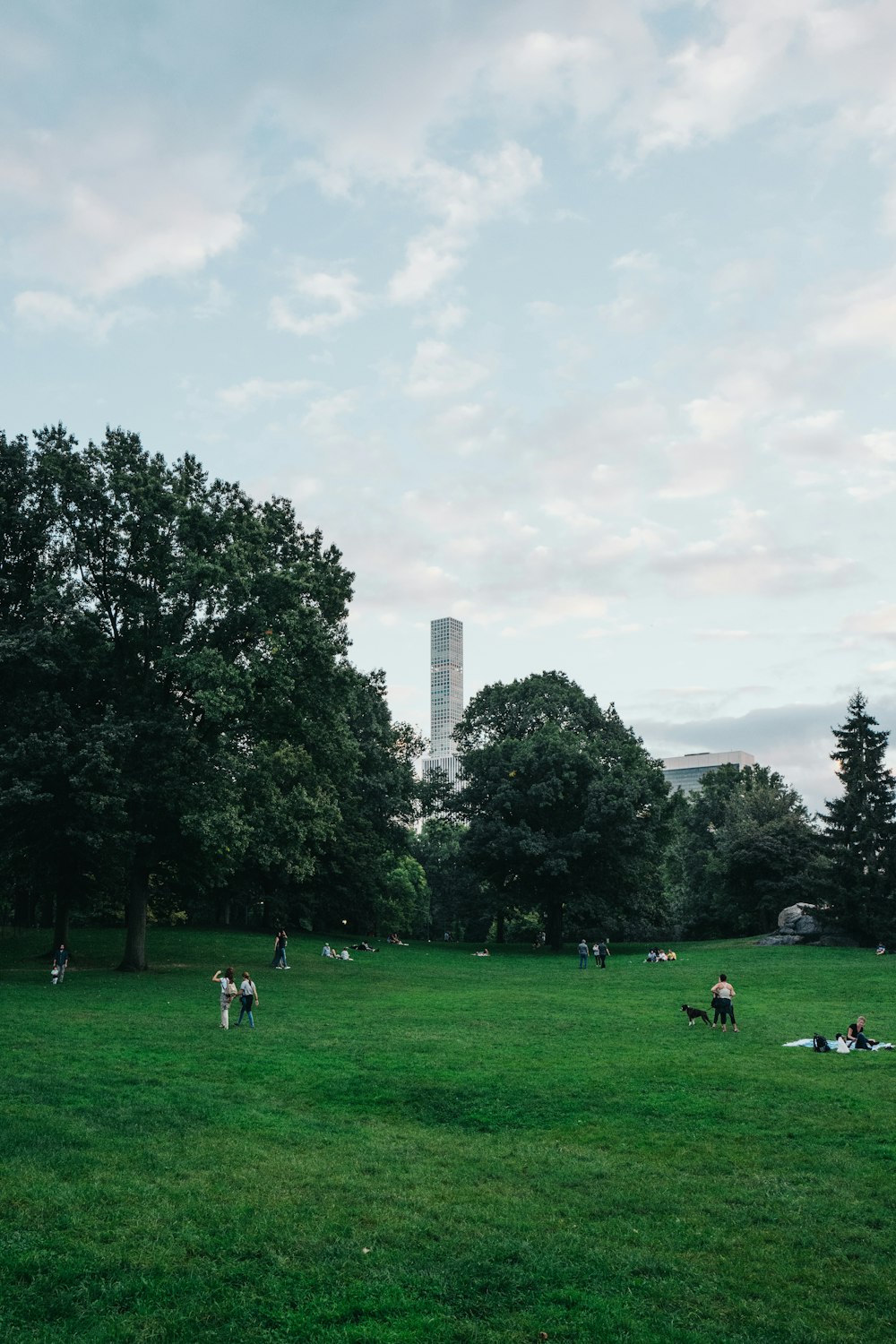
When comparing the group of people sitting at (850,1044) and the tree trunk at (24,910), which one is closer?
the group of people sitting at (850,1044)

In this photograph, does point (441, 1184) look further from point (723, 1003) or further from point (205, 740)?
point (205, 740)

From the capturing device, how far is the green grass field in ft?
29.8

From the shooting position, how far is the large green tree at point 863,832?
62.5m

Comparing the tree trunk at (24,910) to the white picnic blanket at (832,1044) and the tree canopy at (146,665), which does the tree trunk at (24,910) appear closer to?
the tree canopy at (146,665)

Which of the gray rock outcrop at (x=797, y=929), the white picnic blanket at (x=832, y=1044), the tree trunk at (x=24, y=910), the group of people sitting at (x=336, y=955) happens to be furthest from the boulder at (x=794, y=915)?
the tree trunk at (x=24, y=910)

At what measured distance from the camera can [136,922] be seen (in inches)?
1670

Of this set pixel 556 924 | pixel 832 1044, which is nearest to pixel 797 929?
pixel 556 924

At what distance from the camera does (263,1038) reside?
958 inches

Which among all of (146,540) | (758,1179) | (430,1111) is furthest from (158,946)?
(758,1179)

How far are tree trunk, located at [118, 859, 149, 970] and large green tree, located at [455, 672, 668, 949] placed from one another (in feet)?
92.1

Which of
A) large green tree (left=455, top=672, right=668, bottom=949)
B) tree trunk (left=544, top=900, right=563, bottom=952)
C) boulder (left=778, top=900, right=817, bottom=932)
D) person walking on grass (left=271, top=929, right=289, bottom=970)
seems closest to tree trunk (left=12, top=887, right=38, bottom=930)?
person walking on grass (left=271, top=929, right=289, bottom=970)

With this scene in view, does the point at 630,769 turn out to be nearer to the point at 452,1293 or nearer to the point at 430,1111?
the point at 430,1111

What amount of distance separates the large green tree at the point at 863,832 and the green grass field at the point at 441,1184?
127 ft

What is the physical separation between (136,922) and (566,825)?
3428cm
